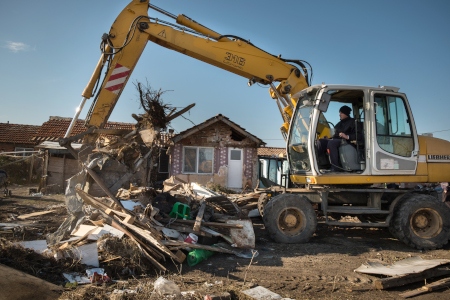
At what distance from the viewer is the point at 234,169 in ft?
62.3

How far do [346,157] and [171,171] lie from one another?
13.0 metres

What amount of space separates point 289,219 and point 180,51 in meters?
4.35

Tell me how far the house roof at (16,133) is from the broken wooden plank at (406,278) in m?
27.6

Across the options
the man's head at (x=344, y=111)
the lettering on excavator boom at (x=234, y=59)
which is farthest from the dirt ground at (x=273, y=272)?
the lettering on excavator boom at (x=234, y=59)

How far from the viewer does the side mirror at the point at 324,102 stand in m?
6.60

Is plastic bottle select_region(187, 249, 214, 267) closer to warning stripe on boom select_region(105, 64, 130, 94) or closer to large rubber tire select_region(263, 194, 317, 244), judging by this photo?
large rubber tire select_region(263, 194, 317, 244)

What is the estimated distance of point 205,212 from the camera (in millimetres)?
7277

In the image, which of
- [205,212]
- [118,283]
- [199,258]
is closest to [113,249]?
[118,283]

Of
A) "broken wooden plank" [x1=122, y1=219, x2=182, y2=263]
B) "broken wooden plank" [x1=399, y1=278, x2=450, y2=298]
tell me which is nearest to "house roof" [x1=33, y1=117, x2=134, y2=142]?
"broken wooden plank" [x1=122, y1=219, x2=182, y2=263]

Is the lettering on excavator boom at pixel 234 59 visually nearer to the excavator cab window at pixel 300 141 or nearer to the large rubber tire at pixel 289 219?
the excavator cab window at pixel 300 141

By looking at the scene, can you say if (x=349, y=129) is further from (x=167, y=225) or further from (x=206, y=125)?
(x=206, y=125)

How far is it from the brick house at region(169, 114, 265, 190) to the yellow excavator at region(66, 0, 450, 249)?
11.4 metres

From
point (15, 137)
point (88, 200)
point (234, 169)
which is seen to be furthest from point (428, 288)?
point (15, 137)

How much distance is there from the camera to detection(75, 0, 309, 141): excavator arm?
626cm
